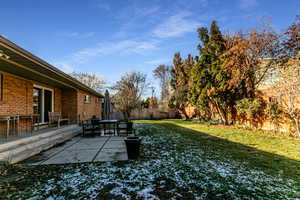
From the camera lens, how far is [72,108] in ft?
29.6

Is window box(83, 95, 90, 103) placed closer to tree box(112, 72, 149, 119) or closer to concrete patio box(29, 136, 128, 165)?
tree box(112, 72, 149, 119)

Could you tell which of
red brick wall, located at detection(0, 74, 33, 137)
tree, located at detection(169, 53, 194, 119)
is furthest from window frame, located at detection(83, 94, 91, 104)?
tree, located at detection(169, 53, 194, 119)

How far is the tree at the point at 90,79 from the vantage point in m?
25.2

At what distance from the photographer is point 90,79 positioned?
2547 centimetres

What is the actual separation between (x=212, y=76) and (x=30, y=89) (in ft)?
34.9

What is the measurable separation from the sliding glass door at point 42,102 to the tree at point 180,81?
12342 millimetres

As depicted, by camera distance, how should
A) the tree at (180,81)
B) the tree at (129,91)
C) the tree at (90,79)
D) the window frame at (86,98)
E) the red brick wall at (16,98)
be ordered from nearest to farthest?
the red brick wall at (16,98) < the window frame at (86,98) < the tree at (180,81) < the tree at (129,91) < the tree at (90,79)

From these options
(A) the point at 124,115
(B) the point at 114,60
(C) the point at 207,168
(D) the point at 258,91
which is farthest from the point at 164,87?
(C) the point at 207,168

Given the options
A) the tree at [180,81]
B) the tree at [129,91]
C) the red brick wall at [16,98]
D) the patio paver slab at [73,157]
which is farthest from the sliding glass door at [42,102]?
the tree at [180,81]

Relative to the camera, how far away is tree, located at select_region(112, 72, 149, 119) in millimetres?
17078

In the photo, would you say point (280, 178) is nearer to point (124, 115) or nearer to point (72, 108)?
point (72, 108)

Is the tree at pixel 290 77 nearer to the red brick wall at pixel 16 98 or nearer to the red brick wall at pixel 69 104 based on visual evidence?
the red brick wall at pixel 69 104

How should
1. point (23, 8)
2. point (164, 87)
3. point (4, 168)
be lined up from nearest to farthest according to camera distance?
point (4, 168)
point (23, 8)
point (164, 87)

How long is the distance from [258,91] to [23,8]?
502 inches
